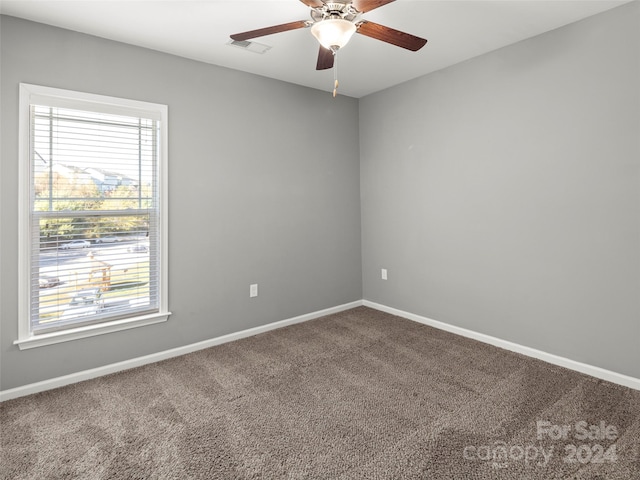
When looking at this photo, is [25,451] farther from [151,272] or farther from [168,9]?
[168,9]

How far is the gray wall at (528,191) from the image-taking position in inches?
96.3

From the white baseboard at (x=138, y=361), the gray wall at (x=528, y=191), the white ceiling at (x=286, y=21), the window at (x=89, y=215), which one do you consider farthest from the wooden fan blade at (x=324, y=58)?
the white baseboard at (x=138, y=361)

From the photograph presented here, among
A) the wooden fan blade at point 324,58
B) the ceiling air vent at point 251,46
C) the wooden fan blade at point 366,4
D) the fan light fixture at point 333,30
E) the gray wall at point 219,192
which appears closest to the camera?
the wooden fan blade at point 366,4

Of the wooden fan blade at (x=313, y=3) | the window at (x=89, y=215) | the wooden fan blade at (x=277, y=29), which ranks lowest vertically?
the window at (x=89, y=215)

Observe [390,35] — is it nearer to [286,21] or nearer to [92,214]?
[286,21]

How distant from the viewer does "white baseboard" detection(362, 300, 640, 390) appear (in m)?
2.48

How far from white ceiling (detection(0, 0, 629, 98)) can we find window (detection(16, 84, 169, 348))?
1.58 ft

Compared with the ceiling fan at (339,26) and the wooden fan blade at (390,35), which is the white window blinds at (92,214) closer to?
the ceiling fan at (339,26)

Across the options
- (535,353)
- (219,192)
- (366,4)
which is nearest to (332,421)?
(535,353)

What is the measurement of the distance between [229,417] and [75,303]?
4.67ft

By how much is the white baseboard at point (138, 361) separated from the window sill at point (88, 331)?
260 mm

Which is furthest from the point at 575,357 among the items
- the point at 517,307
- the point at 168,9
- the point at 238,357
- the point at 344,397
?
the point at 168,9

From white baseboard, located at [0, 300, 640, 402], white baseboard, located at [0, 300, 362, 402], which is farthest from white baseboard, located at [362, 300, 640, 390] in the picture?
white baseboard, located at [0, 300, 362, 402]

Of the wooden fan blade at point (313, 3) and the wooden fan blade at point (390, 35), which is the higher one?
the wooden fan blade at point (313, 3)
